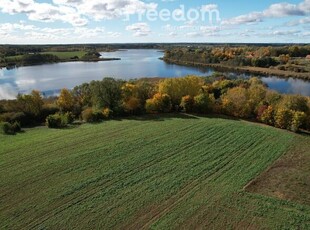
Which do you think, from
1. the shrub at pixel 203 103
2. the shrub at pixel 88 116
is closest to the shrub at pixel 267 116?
the shrub at pixel 203 103

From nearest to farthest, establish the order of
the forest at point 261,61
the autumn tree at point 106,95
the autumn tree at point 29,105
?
the autumn tree at point 29,105 < the autumn tree at point 106,95 < the forest at point 261,61

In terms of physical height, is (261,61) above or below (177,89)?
below

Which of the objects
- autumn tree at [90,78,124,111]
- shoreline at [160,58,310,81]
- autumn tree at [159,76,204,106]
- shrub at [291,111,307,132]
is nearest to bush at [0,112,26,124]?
autumn tree at [90,78,124,111]

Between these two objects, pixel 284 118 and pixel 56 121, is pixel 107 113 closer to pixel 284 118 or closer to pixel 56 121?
pixel 56 121

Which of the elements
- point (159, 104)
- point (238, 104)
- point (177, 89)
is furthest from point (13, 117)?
point (238, 104)

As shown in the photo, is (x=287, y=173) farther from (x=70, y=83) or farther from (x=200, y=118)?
(x=70, y=83)

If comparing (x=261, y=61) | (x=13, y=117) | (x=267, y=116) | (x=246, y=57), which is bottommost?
(x=261, y=61)

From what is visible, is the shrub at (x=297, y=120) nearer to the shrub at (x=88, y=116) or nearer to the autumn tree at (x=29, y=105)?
the shrub at (x=88, y=116)
